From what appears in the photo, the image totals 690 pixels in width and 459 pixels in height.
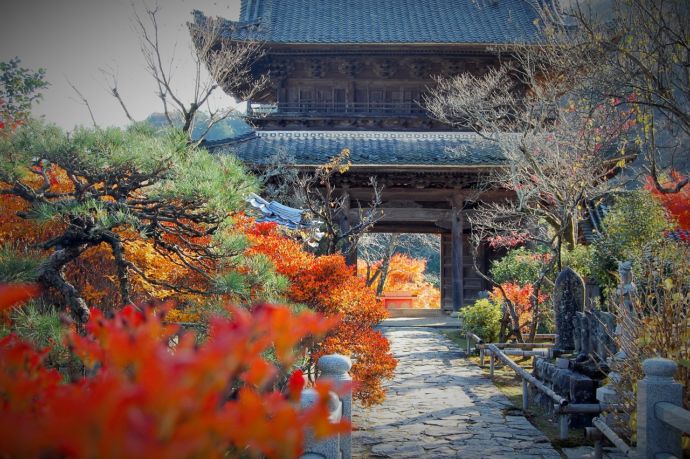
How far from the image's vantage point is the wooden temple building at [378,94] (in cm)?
1548

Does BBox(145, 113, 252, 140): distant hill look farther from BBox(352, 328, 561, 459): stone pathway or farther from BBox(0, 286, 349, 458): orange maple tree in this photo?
BBox(0, 286, 349, 458): orange maple tree

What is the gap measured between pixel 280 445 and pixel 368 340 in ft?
19.8

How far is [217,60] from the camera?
49.3 feet

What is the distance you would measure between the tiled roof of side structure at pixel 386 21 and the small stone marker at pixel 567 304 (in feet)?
32.1

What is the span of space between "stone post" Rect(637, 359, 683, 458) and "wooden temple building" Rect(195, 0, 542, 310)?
10.6m

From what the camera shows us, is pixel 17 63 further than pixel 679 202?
Yes

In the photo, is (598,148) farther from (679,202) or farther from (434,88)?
(434,88)

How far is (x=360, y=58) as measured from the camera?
16703 mm

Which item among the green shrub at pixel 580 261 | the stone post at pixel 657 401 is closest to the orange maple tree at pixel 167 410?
the stone post at pixel 657 401

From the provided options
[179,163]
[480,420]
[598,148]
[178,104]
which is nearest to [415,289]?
[598,148]

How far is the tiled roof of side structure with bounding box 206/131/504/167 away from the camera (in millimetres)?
14500

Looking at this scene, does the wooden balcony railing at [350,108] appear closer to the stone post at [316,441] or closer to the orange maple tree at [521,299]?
the orange maple tree at [521,299]

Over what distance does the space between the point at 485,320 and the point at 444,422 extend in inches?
214

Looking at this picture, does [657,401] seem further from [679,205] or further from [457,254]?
[679,205]
